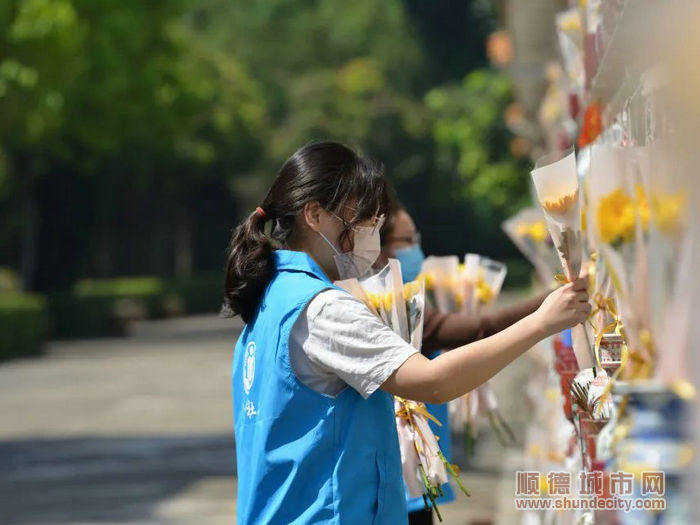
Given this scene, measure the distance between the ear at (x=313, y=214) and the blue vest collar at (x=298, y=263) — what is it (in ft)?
0.22

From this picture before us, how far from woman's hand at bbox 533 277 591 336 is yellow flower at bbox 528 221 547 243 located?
1963mm

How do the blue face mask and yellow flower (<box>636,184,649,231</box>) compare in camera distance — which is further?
the blue face mask

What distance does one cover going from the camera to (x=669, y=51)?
1753 millimetres

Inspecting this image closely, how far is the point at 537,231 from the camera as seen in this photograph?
4355 millimetres

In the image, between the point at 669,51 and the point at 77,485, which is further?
the point at 77,485

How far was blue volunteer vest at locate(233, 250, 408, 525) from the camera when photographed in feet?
8.18

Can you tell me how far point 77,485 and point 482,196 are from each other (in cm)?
1398

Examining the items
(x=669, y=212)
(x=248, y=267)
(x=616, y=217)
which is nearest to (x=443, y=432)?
(x=248, y=267)

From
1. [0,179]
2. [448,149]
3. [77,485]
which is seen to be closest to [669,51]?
[77,485]

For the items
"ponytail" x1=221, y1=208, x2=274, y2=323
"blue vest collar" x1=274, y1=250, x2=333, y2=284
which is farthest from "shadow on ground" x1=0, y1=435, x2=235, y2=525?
"blue vest collar" x1=274, y1=250, x2=333, y2=284

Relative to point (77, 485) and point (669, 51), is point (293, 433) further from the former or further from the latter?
point (77, 485)

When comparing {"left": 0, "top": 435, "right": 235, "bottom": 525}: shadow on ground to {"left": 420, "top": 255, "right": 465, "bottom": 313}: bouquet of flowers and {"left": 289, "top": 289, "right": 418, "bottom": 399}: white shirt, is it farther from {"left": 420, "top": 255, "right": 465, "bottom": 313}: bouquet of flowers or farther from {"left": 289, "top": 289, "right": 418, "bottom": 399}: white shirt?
{"left": 289, "top": 289, "right": 418, "bottom": 399}: white shirt

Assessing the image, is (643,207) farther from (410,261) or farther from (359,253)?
(410,261)


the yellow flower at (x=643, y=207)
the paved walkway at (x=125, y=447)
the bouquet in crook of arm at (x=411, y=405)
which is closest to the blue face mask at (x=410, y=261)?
the bouquet in crook of arm at (x=411, y=405)
